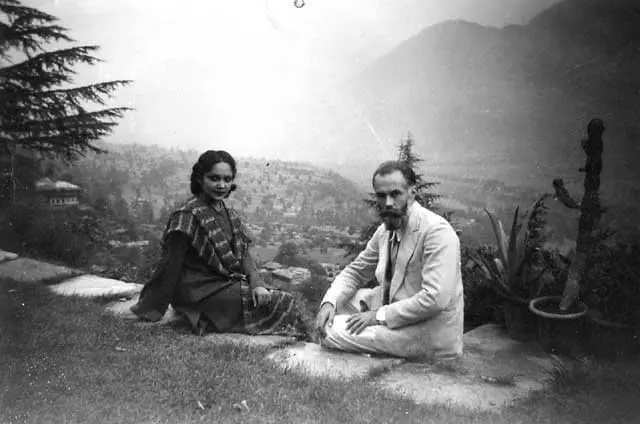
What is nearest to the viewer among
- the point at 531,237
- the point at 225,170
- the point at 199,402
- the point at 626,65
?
the point at 199,402

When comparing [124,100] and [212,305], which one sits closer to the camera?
[212,305]

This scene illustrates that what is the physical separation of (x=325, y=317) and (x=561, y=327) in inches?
69.2

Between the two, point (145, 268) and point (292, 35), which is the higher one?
point (292, 35)

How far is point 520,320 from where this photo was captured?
3.93 meters

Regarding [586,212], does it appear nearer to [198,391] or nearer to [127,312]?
[198,391]

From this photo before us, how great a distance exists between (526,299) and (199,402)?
274cm

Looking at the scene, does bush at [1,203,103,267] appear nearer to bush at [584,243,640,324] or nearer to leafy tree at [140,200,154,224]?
leafy tree at [140,200,154,224]

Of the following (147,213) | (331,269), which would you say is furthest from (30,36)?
(331,269)

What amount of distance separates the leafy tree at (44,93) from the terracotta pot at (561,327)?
6736 millimetres

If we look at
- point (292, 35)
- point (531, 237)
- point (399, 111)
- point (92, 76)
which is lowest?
point (531, 237)

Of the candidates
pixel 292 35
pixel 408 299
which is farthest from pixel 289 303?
pixel 292 35

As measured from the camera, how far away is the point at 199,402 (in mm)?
2387

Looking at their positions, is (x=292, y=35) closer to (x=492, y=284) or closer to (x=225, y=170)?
(x=225, y=170)

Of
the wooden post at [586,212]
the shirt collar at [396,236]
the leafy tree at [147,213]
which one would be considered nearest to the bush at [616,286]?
the wooden post at [586,212]
